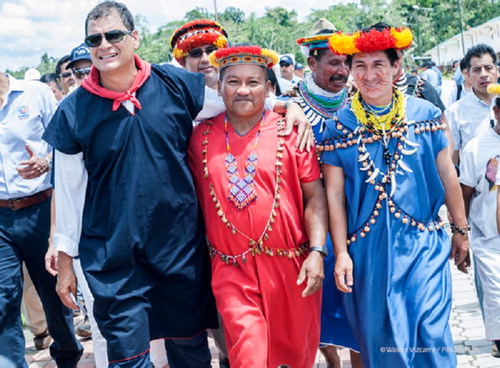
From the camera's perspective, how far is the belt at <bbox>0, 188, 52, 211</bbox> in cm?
494

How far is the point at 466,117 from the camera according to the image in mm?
6285

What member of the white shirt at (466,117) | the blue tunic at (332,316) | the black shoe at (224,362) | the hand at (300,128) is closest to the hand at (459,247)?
the blue tunic at (332,316)

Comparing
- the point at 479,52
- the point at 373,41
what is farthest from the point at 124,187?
the point at 479,52

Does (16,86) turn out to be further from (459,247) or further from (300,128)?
(459,247)

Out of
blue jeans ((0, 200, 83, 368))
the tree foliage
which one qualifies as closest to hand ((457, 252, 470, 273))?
blue jeans ((0, 200, 83, 368))

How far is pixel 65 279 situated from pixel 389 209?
1.86m

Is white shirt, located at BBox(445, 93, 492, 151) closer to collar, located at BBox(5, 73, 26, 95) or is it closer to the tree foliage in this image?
collar, located at BBox(5, 73, 26, 95)

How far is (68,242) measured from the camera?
3.83 m

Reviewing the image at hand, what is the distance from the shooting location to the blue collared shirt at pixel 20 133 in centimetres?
494

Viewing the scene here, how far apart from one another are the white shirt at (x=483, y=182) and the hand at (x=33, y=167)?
2994mm

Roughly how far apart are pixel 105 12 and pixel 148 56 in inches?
3376

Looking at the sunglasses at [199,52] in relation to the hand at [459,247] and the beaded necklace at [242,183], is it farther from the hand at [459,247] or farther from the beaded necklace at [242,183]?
the hand at [459,247]

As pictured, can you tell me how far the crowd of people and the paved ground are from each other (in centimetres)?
131

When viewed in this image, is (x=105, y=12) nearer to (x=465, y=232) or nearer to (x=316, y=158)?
(x=316, y=158)
